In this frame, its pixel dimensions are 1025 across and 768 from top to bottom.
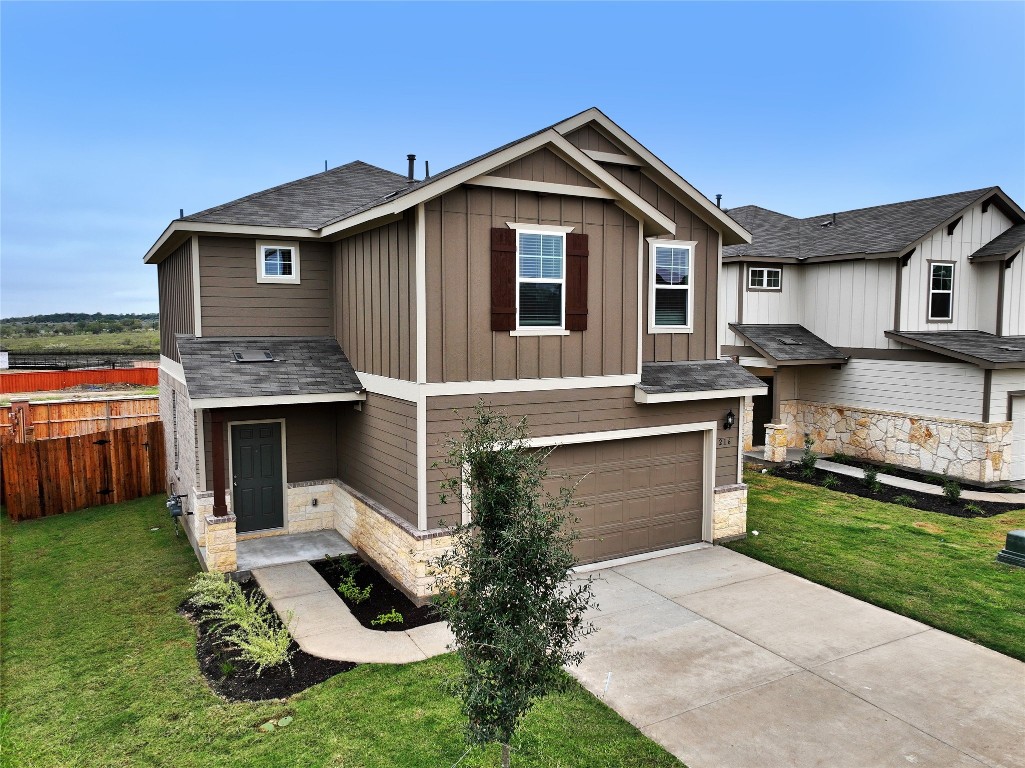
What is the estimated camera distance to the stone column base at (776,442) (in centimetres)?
1734

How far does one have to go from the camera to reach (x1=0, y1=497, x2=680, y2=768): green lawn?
5.55 meters

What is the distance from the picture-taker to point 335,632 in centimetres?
804

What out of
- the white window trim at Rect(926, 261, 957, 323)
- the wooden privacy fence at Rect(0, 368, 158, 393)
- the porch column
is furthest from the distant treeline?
the white window trim at Rect(926, 261, 957, 323)

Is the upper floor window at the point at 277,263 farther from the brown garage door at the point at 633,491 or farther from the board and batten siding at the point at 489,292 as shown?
the brown garage door at the point at 633,491

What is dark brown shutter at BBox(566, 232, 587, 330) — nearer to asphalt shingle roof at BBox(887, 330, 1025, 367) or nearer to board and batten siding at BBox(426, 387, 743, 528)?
board and batten siding at BBox(426, 387, 743, 528)

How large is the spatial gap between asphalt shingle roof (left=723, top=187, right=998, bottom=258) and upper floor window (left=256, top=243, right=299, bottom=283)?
11.8 metres

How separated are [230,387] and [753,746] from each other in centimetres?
803

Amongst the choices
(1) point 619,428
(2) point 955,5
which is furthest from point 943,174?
(1) point 619,428

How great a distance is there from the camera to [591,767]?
5.37m

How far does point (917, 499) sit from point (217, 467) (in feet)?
45.0

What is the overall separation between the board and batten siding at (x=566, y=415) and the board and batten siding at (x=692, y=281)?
3.52 feet

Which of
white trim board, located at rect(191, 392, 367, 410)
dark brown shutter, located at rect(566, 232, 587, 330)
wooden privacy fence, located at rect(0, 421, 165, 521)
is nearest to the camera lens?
white trim board, located at rect(191, 392, 367, 410)

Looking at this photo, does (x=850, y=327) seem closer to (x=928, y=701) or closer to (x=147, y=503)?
(x=928, y=701)

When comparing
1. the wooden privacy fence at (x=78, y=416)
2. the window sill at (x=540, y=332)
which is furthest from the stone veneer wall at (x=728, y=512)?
the wooden privacy fence at (x=78, y=416)
